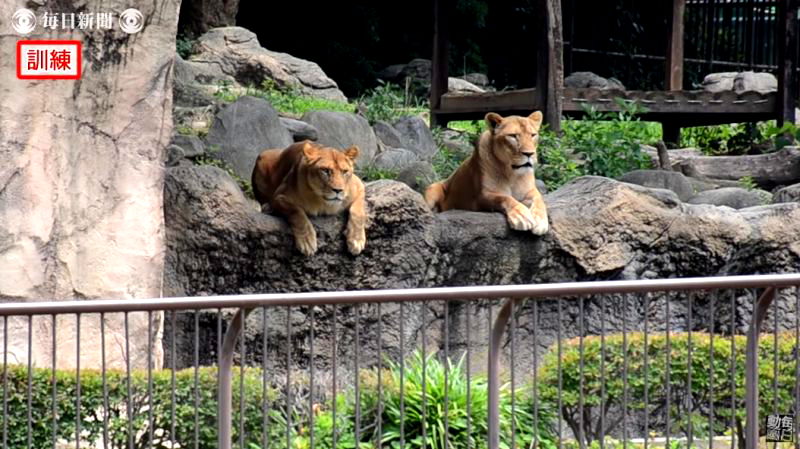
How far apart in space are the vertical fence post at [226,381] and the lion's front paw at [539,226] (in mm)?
4769

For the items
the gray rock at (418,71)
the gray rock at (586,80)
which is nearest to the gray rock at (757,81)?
the gray rock at (586,80)

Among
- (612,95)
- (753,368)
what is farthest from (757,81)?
(753,368)

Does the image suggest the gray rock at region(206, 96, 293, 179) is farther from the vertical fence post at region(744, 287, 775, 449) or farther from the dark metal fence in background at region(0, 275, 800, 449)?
the vertical fence post at region(744, 287, 775, 449)

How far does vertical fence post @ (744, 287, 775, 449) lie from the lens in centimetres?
629

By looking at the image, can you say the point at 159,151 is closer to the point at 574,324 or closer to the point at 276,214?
the point at 276,214

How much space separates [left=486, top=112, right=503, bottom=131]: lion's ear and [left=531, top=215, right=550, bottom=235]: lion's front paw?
46.5 inches

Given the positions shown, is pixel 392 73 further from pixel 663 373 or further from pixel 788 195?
pixel 663 373

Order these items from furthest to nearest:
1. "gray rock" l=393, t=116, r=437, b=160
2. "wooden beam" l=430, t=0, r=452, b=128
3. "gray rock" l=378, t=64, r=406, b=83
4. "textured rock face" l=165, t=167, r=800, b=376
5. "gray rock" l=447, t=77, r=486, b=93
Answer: "gray rock" l=378, t=64, r=406, b=83, "gray rock" l=447, t=77, r=486, b=93, "wooden beam" l=430, t=0, r=452, b=128, "gray rock" l=393, t=116, r=437, b=160, "textured rock face" l=165, t=167, r=800, b=376

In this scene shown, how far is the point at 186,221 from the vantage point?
9.89m

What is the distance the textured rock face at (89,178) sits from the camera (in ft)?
29.6

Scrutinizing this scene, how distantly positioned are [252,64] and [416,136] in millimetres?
5161

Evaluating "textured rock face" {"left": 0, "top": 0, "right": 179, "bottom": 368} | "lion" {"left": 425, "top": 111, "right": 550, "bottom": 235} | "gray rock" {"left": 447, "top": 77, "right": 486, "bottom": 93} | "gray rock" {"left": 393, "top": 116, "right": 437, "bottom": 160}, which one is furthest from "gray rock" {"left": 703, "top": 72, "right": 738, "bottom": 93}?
"textured rock face" {"left": 0, "top": 0, "right": 179, "bottom": 368}

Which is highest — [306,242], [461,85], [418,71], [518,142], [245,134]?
[418,71]

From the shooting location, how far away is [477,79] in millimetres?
23500
